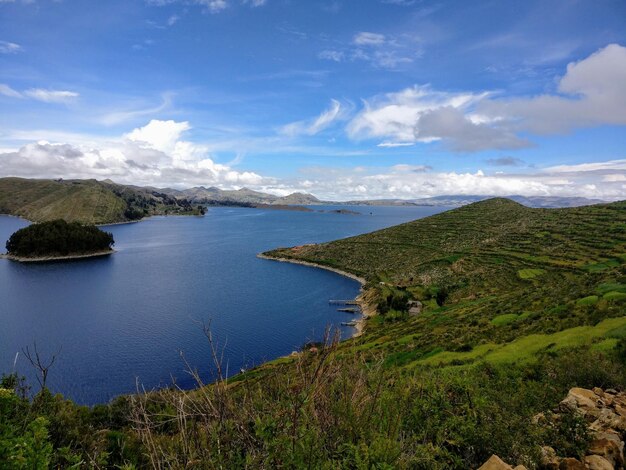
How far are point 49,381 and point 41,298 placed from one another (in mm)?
42721

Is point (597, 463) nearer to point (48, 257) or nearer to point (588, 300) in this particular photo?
point (588, 300)

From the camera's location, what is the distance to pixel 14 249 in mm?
118625

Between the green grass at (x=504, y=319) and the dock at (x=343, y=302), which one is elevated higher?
the green grass at (x=504, y=319)

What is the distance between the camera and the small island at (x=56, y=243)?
117 m

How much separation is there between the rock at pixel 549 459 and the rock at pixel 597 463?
597 millimetres

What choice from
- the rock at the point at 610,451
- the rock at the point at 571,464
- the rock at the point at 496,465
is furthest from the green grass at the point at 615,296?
the rock at the point at 496,465

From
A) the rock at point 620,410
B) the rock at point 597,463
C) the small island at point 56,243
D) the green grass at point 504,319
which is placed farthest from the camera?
the small island at point 56,243

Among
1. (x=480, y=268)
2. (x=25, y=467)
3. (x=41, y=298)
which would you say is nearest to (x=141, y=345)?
(x=41, y=298)

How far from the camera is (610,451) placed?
8.21 m

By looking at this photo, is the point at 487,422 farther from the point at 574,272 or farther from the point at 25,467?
the point at 574,272

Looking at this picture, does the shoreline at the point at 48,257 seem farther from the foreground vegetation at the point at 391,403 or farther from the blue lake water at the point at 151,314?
the foreground vegetation at the point at 391,403

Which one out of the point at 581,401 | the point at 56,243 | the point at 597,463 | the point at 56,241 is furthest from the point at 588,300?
the point at 56,243

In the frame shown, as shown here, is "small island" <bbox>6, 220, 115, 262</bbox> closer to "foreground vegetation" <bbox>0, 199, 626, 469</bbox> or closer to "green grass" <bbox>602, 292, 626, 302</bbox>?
"foreground vegetation" <bbox>0, 199, 626, 469</bbox>

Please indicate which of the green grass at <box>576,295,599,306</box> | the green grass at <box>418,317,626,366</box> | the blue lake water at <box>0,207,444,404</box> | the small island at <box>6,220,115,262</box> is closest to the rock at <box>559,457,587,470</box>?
the green grass at <box>418,317,626,366</box>
